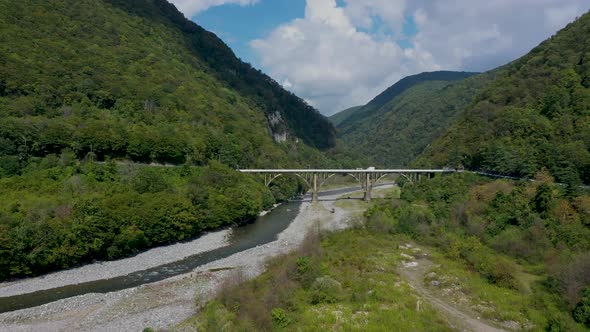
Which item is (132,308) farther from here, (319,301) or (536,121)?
(536,121)

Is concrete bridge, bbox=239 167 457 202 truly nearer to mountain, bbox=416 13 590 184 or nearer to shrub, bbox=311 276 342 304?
mountain, bbox=416 13 590 184

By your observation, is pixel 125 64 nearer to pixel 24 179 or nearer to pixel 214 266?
pixel 24 179

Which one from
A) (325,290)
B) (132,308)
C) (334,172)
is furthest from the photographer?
(334,172)

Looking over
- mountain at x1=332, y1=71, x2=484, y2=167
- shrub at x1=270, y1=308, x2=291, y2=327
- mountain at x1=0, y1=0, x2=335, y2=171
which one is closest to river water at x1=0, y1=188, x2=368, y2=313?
shrub at x1=270, y1=308, x2=291, y2=327

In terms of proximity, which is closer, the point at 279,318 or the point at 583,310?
the point at 279,318

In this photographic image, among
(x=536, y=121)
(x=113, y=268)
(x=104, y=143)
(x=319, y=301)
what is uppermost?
(x=536, y=121)

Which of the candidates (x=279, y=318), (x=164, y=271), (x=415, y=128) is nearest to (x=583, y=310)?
(x=279, y=318)

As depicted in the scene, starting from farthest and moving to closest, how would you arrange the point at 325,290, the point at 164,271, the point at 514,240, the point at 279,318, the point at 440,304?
the point at 514,240 → the point at 164,271 → the point at 440,304 → the point at 325,290 → the point at 279,318
